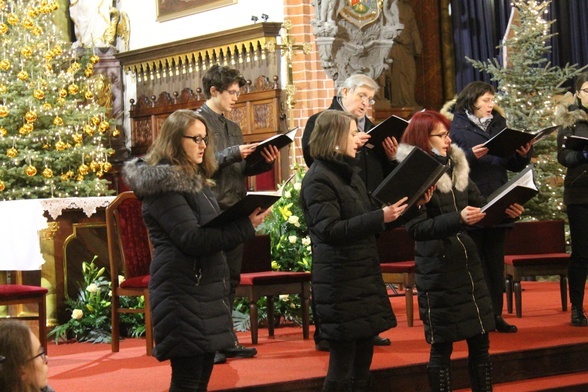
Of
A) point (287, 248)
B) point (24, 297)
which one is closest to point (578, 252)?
point (287, 248)

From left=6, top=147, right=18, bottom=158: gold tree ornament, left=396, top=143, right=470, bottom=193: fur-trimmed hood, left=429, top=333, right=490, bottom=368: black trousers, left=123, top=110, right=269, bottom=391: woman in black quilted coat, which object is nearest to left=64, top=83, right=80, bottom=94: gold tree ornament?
left=6, top=147, right=18, bottom=158: gold tree ornament

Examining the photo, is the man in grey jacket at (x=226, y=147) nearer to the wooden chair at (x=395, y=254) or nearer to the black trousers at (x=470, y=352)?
the black trousers at (x=470, y=352)

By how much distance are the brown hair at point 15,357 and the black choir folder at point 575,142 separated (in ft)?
13.1

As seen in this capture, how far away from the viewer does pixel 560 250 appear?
747 centimetres

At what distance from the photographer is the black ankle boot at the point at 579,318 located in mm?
6363

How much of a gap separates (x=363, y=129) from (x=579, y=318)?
194cm

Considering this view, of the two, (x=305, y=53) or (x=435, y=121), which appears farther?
(x=305, y=53)

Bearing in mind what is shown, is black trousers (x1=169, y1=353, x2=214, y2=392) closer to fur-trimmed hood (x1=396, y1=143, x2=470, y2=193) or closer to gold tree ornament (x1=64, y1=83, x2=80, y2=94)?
fur-trimmed hood (x1=396, y1=143, x2=470, y2=193)

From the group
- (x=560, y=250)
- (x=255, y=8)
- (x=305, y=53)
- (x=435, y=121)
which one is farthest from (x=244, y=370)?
(x=255, y=8)

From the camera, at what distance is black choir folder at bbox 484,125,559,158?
18.5ft

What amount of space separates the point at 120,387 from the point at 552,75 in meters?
5.90

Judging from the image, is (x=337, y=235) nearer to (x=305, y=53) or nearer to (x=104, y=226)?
(x=104, y=226)

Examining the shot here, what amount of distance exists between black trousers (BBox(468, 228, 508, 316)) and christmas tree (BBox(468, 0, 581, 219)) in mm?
3245

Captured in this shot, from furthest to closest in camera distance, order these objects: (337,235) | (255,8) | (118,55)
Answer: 1. (118,55)
2. (255,8)
3. (337,235)
